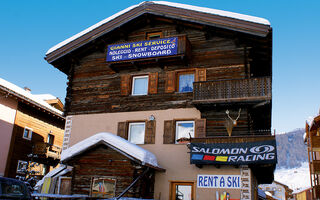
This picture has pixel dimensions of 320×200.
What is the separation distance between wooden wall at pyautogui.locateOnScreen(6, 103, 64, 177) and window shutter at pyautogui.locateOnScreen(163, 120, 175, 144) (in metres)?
12.9

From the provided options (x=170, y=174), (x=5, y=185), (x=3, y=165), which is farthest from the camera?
(x=3, y=165)

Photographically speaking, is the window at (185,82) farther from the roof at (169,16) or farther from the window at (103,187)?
the window at (103,187)

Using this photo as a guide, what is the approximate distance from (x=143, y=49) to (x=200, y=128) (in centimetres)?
551

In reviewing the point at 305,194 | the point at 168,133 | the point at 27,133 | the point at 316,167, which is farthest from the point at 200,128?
the point at 305,194

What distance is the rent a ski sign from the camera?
14414 millimetres

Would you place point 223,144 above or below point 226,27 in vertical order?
below

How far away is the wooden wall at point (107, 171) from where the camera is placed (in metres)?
15.3

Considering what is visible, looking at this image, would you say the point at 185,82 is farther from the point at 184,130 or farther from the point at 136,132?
the point at 136,132

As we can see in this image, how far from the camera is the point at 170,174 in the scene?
16.6 meters

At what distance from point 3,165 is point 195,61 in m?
15.2

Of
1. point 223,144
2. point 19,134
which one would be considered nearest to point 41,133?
point 19,134

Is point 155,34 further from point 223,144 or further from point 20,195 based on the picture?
point 20,195

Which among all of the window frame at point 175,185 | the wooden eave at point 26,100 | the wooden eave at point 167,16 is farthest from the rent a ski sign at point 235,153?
the wooden eave at point 26,100

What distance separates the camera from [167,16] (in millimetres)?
18844
